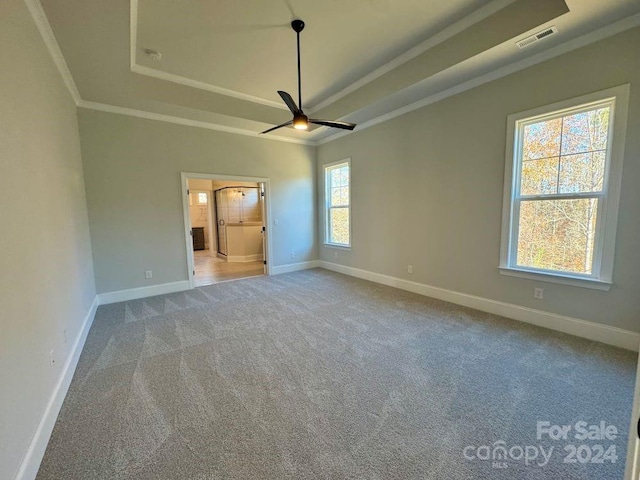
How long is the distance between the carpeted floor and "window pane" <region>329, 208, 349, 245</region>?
267cm

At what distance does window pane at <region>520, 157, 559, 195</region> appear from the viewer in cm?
292

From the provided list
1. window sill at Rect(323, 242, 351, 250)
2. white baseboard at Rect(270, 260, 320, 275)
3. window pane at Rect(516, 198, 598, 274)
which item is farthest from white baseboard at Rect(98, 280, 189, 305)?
window pane at Rect(516, 198, 598, 274)

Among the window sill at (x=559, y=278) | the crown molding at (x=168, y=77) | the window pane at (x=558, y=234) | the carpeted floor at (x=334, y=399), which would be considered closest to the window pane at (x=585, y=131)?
the window pane at (x=558, y=234)

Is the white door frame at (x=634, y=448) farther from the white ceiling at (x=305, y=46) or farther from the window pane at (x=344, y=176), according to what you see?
the window pane at (x=344, y=176)

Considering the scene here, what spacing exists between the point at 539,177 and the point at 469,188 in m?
0.74

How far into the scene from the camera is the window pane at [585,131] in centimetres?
260

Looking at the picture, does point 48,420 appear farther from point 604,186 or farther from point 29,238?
point 604,186

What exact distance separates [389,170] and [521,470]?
13.2 ft

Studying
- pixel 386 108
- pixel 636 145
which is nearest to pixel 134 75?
pixel 386 108

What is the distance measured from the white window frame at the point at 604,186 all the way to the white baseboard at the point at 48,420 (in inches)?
169

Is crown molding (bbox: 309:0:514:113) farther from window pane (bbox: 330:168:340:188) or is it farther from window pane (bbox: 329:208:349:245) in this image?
window pane (bbox: 329:208:349:245)

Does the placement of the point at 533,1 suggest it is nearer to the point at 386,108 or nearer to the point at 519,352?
the point at 386,108

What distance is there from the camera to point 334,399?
1.95m

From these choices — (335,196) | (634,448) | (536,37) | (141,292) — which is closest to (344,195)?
(335,196)
